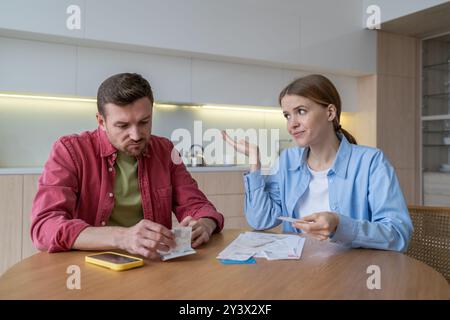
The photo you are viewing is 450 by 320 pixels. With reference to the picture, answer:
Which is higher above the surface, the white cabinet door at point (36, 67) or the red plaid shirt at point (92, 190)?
the white cabinet door at point (36, 67)

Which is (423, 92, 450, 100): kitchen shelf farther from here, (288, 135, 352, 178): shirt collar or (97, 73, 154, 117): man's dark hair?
(97, 73, 154, 117): man's dark hair

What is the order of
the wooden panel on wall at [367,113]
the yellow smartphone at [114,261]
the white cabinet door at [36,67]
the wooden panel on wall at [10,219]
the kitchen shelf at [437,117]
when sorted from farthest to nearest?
the kitchen shelf at [437,117] < the wooden panel on wall at [367,113] < the white cabinet door at [36,67] < the wooden panel on wall at [10,219] < the yellow smartphone at [114,261]

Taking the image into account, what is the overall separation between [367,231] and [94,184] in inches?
37.2

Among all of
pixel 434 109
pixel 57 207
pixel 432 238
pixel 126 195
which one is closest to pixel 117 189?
pixel 126 195

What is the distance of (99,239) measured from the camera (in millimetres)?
1212

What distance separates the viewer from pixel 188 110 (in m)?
4.23

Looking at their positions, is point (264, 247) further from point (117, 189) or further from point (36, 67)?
point (36, 67)

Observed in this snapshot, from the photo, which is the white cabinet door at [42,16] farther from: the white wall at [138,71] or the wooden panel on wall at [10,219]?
the wooden panel on wall at [10,219]

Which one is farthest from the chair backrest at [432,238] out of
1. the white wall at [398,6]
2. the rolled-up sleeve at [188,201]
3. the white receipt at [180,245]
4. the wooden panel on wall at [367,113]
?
the wooden panel on wall at [367,113]

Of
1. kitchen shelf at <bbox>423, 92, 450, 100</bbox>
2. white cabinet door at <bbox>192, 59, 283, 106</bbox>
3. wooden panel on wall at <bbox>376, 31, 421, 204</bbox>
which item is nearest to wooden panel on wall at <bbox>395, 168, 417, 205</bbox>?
wooden panel on wall at <bbox>376, 31, 421, 204</bbox>

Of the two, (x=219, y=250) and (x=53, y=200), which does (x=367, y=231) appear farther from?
(x=53, y=200)

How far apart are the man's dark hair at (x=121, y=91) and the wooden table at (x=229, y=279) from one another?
536 mm

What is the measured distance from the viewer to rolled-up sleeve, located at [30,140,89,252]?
1230 mm

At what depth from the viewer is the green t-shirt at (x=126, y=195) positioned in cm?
155
